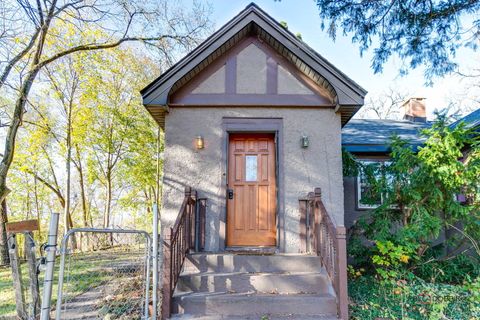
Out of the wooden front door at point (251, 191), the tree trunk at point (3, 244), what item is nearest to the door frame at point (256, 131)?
the wooden front door at point (251, 191)

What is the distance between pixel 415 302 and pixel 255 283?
2.37 meters

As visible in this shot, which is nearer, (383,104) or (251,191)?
(251,191)

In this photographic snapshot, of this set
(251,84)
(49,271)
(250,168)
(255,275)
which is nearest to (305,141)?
(250,168)

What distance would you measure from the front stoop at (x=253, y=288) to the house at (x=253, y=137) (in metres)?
0.21

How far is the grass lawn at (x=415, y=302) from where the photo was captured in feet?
13.9

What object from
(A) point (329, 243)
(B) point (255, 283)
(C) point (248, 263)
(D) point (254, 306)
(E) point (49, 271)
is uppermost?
(E) point (49, 271)

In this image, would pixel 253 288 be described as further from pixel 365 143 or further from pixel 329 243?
pixel 365 143

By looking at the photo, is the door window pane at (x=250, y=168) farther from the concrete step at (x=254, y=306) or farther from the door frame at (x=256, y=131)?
the concrete step at (x=254, y=306)

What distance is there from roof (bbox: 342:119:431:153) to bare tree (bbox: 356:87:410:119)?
1463 centimetres

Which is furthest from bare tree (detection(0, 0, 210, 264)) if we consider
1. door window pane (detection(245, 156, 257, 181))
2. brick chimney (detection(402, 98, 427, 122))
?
brick chimney (detection(402, 98, 427, 122))

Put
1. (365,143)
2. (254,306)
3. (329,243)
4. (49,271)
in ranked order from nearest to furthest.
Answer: (49,271), (254,306), (329,243), (365,143)

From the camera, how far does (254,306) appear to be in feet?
13.6

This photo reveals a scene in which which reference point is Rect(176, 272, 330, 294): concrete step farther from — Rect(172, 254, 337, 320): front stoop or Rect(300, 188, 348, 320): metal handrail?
Rect(300, 188, 348, 320): metal handrail

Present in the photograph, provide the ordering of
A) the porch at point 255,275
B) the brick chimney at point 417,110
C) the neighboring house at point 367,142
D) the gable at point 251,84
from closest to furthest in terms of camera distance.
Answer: the porch at point 255,275, the gable at point 251,84, the neighboring house at point 367,142, the brick chimney at point 417,110
